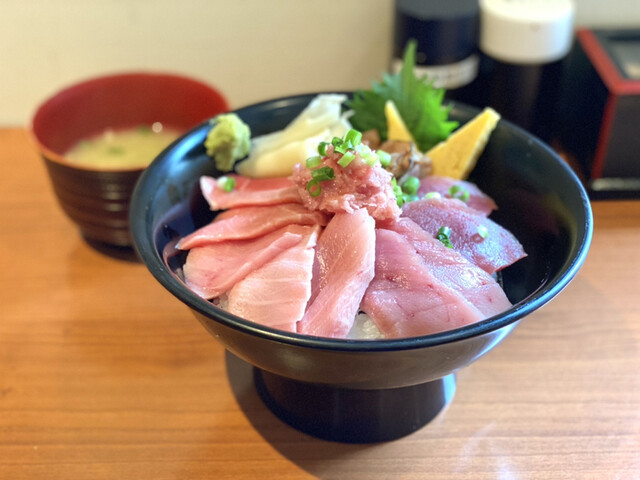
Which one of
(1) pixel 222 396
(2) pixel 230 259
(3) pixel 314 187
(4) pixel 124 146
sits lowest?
(1) pixel 222 396

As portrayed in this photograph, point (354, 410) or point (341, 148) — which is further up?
point (341, 148)

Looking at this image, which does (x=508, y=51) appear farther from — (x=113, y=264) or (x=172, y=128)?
(x=113, y=264)

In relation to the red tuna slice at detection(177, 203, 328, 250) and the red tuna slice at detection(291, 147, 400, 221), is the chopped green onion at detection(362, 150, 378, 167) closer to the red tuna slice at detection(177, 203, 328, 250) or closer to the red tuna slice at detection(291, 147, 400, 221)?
the red tuna slice at detection(291, 147, 400, 221)

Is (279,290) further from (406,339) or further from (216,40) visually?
(216,40)

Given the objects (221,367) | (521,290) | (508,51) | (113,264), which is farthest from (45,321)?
(508,51)

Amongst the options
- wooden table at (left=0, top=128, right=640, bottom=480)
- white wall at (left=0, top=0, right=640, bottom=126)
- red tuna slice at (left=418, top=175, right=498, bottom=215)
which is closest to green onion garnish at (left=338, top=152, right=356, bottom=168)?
red tuna slice at (left=418, top=175, right=498, bottom=215)

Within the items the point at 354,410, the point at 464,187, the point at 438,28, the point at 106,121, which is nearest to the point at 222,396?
the point at 354,410
